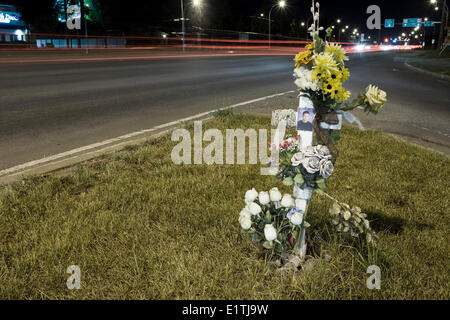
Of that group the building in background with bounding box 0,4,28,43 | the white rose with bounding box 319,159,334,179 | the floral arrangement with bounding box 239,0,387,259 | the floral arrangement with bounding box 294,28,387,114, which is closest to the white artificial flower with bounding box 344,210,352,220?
the floral arrangement with bounding box 239,0,387,259

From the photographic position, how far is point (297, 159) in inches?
93.2

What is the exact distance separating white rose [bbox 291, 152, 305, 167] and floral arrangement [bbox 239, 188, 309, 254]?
0.26m

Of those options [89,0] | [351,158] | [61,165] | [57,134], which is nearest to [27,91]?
[57,134]

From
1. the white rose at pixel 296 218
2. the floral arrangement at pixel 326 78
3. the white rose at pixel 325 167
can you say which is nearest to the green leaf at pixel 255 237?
the white rose at pixel 296 218

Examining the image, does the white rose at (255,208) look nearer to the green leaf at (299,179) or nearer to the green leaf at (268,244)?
the green leaf at (268,244)

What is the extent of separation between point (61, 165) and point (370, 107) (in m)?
3.60

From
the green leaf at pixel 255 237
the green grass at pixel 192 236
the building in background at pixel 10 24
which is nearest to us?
the green grass at pixel 192 236

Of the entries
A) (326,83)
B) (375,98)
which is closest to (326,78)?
(326,83)

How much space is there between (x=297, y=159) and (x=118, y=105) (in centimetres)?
→ 723

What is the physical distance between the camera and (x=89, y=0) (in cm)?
5703

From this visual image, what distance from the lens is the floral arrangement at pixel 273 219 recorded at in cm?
247

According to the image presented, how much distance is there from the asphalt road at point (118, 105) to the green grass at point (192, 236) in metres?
1.92

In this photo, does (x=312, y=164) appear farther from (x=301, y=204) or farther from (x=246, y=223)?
(x=246, y=223)

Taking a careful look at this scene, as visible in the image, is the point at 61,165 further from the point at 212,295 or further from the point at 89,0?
the point at 89,0
